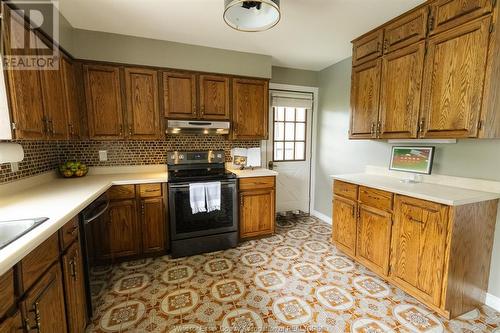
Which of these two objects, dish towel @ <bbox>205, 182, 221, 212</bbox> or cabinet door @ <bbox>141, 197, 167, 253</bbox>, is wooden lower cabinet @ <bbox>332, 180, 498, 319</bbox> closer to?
dish towel @ <bbox>205, 182, 221, 212</bbox>

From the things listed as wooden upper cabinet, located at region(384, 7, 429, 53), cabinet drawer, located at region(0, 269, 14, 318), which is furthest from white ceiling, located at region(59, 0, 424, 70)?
cabinet drawer, located at region(0, 269, 14, 318)

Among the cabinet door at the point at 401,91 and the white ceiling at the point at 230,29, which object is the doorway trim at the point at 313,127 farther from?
the cabinet door at the point at 401,91

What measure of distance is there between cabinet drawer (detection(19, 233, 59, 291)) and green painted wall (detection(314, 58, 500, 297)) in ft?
9.74

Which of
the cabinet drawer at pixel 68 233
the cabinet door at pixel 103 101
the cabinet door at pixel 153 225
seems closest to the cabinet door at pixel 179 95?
the cabinet door at pixel 103 101

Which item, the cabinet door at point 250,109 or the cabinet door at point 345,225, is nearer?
the cabinet door at point 345,225

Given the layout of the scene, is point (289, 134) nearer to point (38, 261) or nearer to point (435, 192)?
point (435, 192)

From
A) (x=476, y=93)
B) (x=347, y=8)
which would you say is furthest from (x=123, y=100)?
(x=476, y=93)

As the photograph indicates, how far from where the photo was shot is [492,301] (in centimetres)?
186

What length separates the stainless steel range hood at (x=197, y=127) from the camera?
274 centimetres

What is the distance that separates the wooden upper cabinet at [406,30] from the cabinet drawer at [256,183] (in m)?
1.86

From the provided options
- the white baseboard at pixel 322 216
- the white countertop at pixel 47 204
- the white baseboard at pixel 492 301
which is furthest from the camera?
the white baseboard at pixel 322 216

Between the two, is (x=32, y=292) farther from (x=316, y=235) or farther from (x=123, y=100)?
(x=316, y=235)

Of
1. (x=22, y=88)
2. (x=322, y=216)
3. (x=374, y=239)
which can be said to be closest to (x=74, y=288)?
(x=22, y=88)

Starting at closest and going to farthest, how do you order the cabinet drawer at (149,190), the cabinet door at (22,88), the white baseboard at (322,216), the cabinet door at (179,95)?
the cabinet door at (22,88) → the cabinet drawer at (149,190) → the cabinet door at (179,95) → the white baseboard at (322,216)
